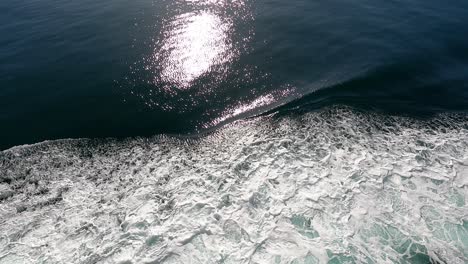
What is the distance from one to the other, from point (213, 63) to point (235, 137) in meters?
6.92

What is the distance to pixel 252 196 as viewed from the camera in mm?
12234

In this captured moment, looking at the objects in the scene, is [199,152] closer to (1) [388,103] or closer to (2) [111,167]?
(2) [111,167]

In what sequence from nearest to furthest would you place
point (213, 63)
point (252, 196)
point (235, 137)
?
point (252, 196), point (235, 137), point (213, 63)

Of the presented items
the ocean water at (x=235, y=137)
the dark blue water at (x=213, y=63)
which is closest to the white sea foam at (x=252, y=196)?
the ocean water at (x=235, y=137)

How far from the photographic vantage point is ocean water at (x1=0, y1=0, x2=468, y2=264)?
1095cm

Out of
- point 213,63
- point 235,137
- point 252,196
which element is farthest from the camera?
point 213,63

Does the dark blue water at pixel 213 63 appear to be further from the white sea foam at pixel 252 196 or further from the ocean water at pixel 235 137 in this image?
the white sea foam at pixel 252 196

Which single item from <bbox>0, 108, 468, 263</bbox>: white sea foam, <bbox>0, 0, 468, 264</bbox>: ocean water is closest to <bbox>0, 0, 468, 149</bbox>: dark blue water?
<bbox>0, 0, 468, 264</bbox>: ocean water

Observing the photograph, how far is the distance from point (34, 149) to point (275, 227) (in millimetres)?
12472

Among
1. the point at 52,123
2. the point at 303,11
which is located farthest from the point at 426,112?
the point at 52,123

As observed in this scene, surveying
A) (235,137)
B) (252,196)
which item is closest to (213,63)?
(235,137)

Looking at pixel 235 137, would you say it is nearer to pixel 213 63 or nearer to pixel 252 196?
pixel 252 196

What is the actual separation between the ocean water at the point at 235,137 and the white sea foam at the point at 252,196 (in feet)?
0.20

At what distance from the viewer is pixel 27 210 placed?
12.1 metres
